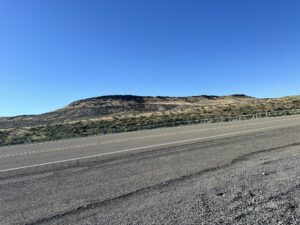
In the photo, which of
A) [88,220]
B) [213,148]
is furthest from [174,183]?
[213,148]

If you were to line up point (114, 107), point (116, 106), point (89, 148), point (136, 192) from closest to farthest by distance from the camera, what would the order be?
point (136, 192), point (89, 148), point (114, 107), point (116, 106)

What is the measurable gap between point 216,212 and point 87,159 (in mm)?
7401

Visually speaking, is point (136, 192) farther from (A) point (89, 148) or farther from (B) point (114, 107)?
(B) point (114, 107)

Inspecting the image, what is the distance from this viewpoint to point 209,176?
8.32m

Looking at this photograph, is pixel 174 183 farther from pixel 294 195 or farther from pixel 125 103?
pixel 125 103

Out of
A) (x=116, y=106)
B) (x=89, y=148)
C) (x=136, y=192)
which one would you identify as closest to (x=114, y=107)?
(x=116, y=106)

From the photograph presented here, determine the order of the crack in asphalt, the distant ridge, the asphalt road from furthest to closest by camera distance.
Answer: the distant ridge
the crack in asphalt
the asphalt road

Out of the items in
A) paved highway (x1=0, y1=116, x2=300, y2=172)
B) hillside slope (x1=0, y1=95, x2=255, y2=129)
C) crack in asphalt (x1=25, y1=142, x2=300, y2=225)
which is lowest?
crack in asphalt (x1=25, y1=142, x2=300, y2=225)

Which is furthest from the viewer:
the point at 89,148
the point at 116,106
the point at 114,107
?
the point at 116,106

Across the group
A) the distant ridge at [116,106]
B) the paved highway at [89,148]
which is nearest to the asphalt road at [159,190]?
the paved highway at [89,148]

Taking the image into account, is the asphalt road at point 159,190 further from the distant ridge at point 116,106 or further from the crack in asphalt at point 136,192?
the distant ridge at point 116,106

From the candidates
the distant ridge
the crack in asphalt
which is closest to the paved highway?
the crack in asphalt

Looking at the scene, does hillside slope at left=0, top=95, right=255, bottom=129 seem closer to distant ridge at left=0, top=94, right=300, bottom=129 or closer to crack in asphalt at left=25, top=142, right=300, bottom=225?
distant ridge at left=0, top=94, right=300, bottom=129

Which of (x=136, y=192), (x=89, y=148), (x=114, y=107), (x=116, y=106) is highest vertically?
(x=116, y=106)
